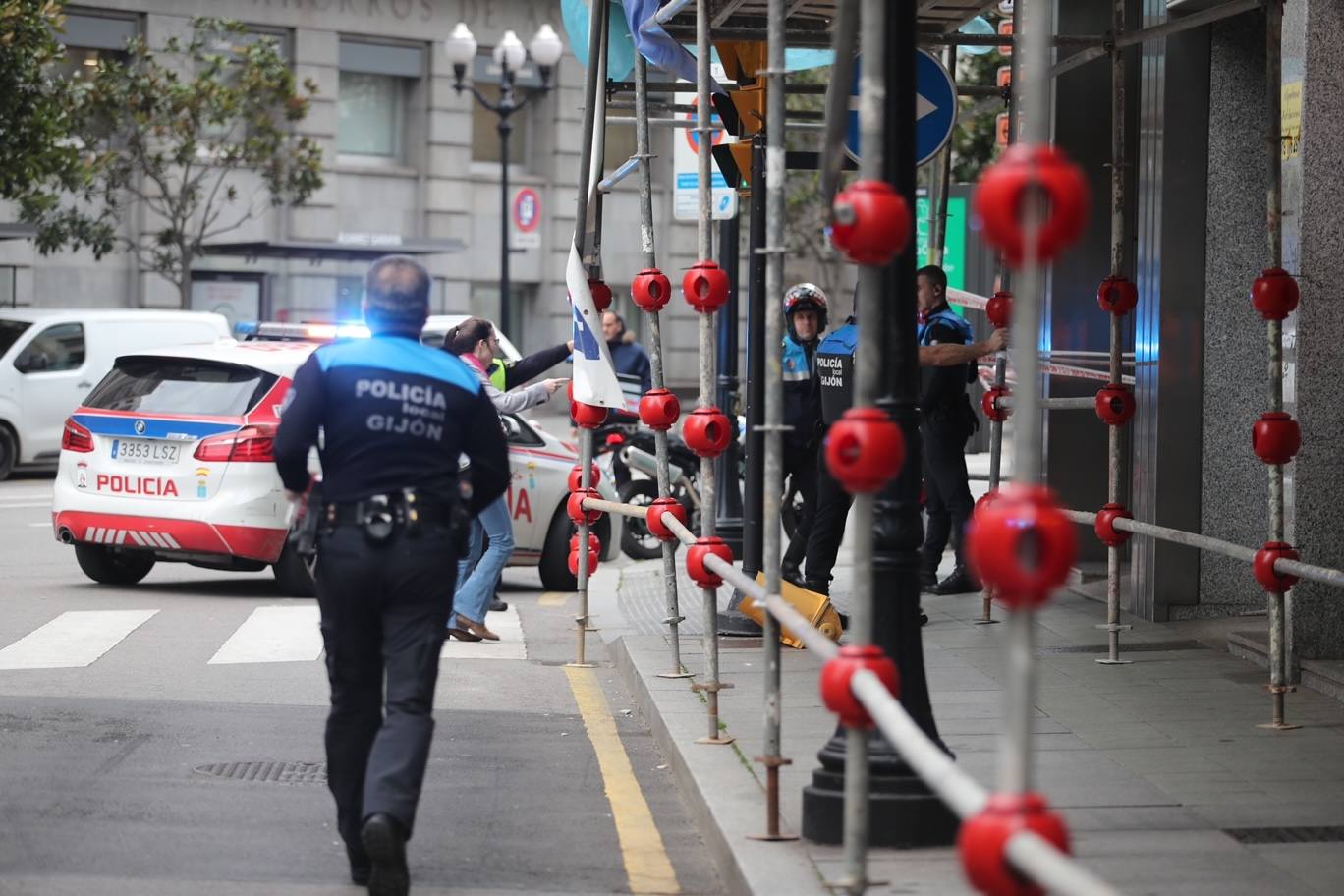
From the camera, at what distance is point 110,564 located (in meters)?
13.5

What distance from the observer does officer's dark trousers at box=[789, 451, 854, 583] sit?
1089 centimetres

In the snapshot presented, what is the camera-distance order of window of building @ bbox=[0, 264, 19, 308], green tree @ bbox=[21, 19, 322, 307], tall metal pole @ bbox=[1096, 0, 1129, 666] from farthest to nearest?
window of building @ bbox=[0, 264, 19, 308], green tree @ bbox=[21, 19, 322, 307], tall metal pole @ bbox=[1096, 0, 1129, 666]

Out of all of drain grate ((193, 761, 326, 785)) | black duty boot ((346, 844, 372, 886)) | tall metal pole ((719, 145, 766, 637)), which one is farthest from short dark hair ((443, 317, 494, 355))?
black duty boot ((346, 844, 372, 886))

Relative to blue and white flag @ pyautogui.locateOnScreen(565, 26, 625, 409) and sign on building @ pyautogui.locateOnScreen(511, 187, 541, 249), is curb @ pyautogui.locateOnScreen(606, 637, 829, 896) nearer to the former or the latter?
blue and white flag @ pyautogui.locateOnScreen(565, 26, 625, 409)

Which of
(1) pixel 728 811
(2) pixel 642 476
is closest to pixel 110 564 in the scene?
(2) pixel 642 476

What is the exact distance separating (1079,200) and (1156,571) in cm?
771

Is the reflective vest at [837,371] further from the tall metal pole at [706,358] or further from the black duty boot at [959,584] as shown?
the tall metal pole at [706,358]

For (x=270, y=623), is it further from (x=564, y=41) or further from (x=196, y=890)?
(x=564, y=41)

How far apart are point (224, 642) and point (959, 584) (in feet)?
14.8

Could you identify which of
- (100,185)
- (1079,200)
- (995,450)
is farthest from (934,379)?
(100,185)

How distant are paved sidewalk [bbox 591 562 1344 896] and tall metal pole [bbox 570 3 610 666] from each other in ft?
1.24

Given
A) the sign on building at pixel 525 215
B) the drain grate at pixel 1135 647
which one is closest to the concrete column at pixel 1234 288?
the drain grate at pixel 1135 647

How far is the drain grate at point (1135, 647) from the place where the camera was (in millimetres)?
9938

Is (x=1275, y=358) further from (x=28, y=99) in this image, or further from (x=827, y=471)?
(x=28, y=99)
